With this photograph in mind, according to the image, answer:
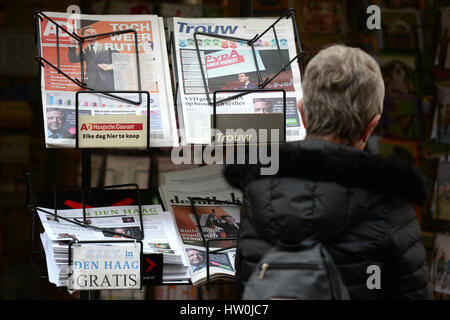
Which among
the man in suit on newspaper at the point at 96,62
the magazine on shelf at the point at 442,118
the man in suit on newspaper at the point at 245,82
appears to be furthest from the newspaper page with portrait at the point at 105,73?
the magazine on shelf at the point at 442,118

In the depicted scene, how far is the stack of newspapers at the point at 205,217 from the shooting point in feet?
4.29

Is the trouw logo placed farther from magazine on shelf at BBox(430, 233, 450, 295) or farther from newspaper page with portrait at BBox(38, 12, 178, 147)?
magazine on shelf at BBox(430, 233, 450, 295)

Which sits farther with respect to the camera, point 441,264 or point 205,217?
point 441,264

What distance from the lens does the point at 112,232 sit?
133 centimetres

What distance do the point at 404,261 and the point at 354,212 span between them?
0.12m

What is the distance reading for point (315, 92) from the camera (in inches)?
42.5

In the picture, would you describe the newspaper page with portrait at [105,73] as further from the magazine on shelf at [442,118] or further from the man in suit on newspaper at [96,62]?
the magazine on shelf at [442,118]

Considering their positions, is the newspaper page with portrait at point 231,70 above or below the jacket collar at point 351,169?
above

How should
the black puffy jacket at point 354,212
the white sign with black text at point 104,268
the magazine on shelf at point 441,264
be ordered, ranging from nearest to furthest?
1. the black puffy jacket at point 354,212
2. the white sign with black text at point 104,268
3. the magazine on shelf at point 441,264

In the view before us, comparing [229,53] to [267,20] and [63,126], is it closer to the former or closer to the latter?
[267,20]

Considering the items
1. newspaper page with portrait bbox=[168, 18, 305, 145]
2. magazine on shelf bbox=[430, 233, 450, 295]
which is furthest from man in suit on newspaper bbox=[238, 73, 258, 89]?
magazine on shelf bbox=[430, 233, 450, 295]

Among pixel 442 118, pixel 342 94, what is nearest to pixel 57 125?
pixel 342 94

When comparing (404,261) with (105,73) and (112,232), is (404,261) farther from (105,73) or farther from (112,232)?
(105,73)
